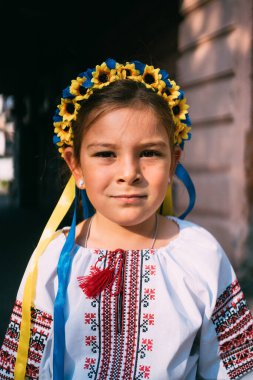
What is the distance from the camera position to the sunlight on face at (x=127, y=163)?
1588 mm

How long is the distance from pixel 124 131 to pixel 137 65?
0.34m

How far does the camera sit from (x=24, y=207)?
42.8ft

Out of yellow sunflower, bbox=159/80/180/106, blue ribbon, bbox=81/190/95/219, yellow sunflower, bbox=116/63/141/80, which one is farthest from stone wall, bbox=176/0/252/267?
yellow sunflower, bbox=116/63/141/80

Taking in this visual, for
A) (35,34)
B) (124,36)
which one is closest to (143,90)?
(124,36)

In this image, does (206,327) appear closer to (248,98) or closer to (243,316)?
(243,316)

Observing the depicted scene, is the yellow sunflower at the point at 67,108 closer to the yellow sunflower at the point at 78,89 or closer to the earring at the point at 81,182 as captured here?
the yellow sunflower at the point at 78,89

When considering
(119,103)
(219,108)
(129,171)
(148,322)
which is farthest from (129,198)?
(219,108)

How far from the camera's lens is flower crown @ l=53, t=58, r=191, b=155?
5.61ft

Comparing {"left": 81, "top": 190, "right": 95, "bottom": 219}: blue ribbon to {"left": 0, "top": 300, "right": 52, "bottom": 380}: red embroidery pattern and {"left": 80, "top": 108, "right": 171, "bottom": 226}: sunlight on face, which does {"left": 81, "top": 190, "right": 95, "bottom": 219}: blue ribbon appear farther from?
{"left": 0, "top": 300, "right": 52, "bottom": 380}: red embroidery pattern

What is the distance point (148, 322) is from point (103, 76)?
915 millimetres

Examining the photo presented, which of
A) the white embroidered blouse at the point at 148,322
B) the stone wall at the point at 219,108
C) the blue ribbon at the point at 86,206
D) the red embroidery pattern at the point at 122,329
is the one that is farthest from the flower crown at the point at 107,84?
the stone wall at the point at 219,108

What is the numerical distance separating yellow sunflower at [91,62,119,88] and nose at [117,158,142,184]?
0.32 metres

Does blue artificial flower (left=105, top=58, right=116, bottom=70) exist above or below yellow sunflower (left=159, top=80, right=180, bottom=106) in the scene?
above

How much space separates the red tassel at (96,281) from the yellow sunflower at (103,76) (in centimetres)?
68
